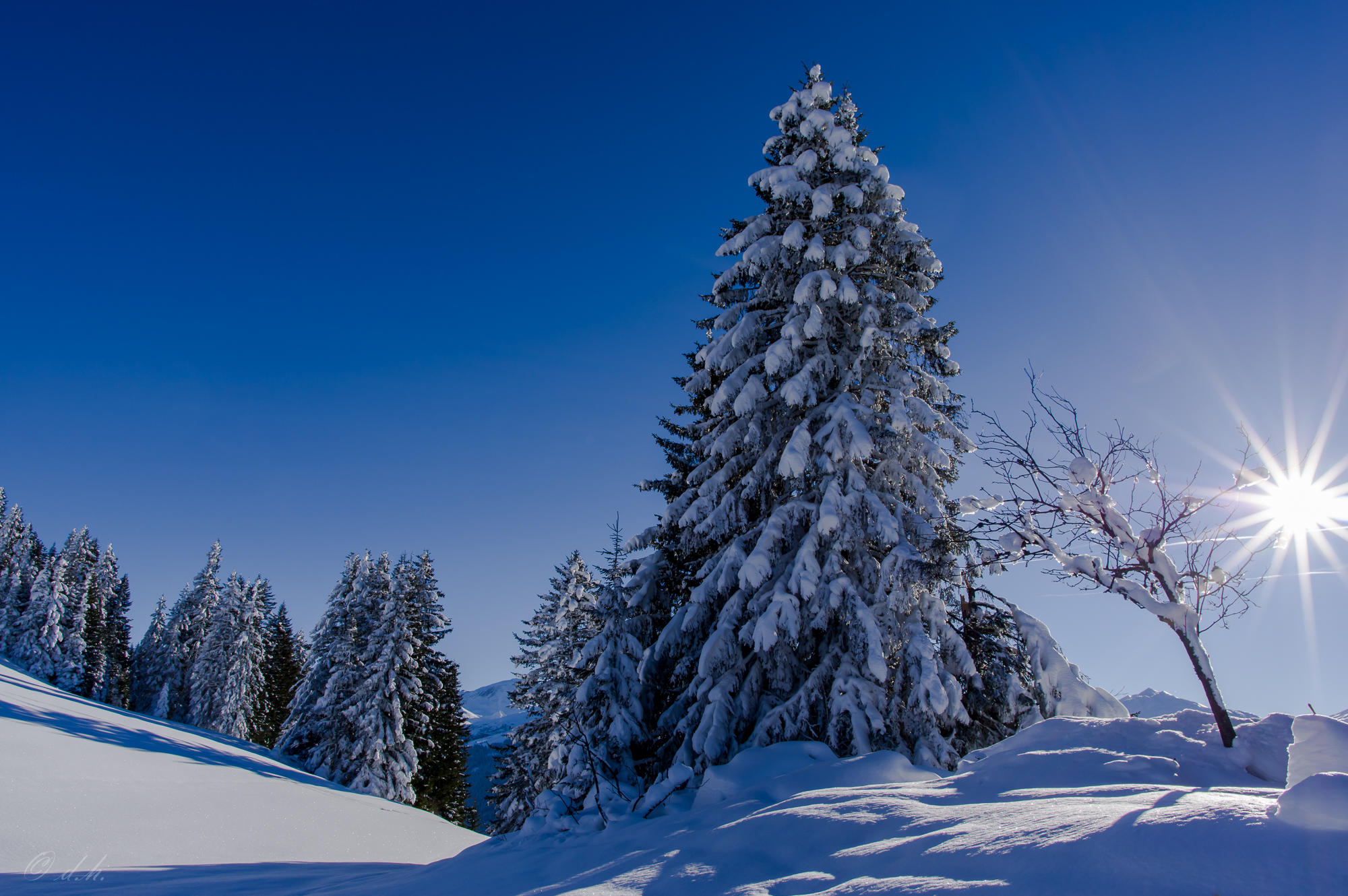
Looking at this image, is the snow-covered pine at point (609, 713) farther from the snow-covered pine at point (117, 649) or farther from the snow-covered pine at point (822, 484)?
the snow-covered pine at point (117, 649)

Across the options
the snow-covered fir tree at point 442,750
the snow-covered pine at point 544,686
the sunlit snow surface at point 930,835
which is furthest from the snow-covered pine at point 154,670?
the sunlit snow surface at point 930,835

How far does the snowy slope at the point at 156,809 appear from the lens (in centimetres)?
819

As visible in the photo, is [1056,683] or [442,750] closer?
[1056,683]

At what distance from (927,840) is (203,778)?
53.3ft

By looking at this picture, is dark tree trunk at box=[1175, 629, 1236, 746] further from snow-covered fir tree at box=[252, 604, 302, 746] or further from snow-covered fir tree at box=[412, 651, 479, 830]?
snow-covered fir tree at box=[252, 604, 302, 746]

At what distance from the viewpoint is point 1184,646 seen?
18.2ft

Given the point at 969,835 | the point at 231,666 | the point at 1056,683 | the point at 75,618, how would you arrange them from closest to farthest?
1. the point at 969,835
2. the point at 1056,683
3. the point at 231,666
4. the point at 75,618

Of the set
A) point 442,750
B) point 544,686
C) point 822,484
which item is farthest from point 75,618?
point 822,484

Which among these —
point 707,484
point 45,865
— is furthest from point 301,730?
point 707,484

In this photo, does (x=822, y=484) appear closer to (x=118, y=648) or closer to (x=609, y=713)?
(x=609, y=713)

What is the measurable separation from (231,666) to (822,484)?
4771 centimetres

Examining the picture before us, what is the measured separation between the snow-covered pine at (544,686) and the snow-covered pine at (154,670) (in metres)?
36.1

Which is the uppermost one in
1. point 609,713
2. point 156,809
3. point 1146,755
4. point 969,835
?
point 1146,755

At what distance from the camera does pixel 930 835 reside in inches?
143
